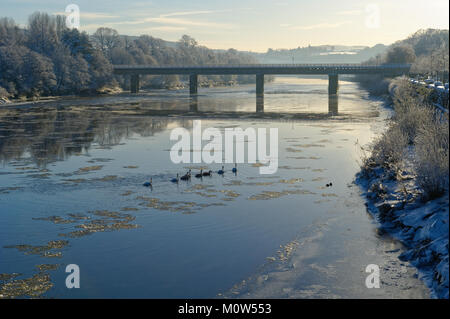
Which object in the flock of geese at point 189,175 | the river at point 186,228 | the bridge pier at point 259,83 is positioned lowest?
the river at point 186,228

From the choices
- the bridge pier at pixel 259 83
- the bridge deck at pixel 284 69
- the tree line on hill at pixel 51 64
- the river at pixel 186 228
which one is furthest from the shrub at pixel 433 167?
the bridge pier at pixel 259 83

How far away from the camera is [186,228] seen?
2402 cm

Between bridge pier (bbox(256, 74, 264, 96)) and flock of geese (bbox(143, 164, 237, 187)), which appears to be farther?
bridge pier (bbox(256, 74, 264, 96))

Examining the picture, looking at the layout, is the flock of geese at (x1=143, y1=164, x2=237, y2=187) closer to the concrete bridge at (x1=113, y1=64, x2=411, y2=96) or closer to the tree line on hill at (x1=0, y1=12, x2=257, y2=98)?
the tree line on hill at (x1=0, y1=12, x2=257, y2=98)

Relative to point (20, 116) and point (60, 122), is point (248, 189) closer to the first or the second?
point (60, 122)

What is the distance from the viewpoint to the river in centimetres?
1823

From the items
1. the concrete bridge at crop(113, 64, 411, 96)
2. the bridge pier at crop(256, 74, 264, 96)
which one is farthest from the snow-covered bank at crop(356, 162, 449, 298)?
the bridge pier at crop(256, 74, 264, 96)

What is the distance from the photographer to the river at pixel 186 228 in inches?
718

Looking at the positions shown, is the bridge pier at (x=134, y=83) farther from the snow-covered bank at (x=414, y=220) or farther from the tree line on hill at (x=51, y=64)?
the snow-covered bank at (x=414, y=220)

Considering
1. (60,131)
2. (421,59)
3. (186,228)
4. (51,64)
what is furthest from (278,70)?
Answer: (186,228)

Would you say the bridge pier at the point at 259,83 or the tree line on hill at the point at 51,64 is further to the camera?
the bridge pier at the point at 259,83

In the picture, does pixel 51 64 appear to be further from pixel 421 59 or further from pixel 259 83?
pixel 421 59

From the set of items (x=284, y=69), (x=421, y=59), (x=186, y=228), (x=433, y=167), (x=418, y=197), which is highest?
(x=421, y=59)

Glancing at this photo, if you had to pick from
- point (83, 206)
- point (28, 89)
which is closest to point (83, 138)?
point (83, 206)
